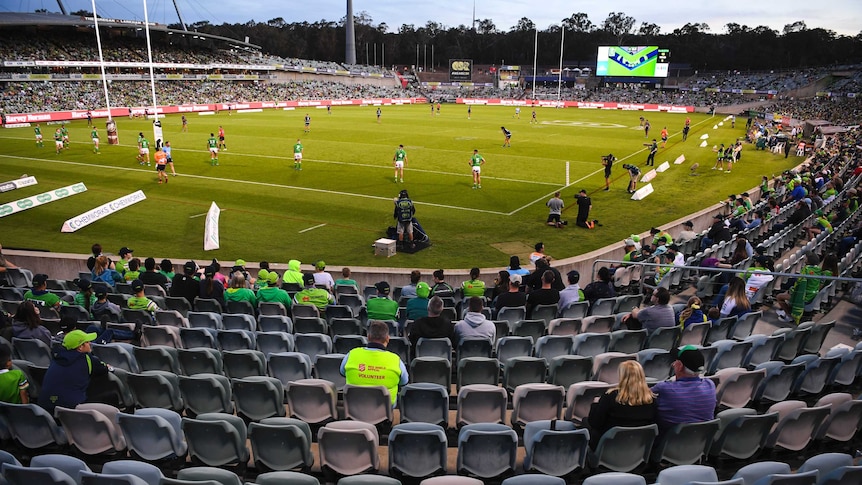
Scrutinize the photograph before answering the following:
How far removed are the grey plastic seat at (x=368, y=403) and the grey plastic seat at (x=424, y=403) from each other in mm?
187

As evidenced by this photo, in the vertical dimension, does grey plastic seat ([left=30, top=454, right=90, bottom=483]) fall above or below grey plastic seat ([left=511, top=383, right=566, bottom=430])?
above

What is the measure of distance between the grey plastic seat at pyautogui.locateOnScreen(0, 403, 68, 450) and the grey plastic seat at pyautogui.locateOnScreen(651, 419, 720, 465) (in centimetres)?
617

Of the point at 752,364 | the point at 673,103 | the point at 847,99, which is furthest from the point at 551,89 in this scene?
the point at 752,364

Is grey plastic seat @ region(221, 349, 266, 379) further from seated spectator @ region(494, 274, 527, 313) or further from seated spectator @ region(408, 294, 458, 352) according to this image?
seated spectator @ region(494, 274, 527, 313)

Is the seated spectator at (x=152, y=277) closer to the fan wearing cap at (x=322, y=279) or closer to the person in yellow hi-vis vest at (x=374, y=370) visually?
the fan wearing cap at (x=322, y=279)

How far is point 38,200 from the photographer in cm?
2330

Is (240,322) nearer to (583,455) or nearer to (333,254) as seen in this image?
(583,455)

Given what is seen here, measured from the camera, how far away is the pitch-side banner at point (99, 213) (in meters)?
19.9

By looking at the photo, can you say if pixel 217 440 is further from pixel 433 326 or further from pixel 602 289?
pixel 602 289

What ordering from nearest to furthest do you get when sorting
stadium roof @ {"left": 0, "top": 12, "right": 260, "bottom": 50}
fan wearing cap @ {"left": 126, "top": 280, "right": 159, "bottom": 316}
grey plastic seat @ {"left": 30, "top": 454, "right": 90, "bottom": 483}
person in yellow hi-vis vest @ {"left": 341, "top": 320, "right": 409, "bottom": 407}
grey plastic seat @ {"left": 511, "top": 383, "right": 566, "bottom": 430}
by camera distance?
grey plastic seat @ {"left": 30, "top": 454, "right": 90, "bottom": 483}, grey plastic seat @ {"left": 511, "top": 383, "right": 566, "bottom": 430}, person in yellow hi-vis vest @ {"left": 341, "top": 320, "right": 409, "bottom": 407}, fan wearing cap @ {"left": 126, "top": 280, "right": 159, "bottom": 316}, stadium roof @ {"left": 0, "top": 12, "right": 260, "bottom": 50}

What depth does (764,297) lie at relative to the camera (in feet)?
41.4

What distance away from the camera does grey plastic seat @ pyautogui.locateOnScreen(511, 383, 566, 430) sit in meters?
6.43

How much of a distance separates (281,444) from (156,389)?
7.35 feet

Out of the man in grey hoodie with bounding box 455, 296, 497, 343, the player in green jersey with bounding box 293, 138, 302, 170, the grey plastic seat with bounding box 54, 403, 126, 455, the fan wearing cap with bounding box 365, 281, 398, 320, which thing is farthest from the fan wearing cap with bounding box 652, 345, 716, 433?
the player in green jersey with bounding box 293, 138, 302, 170
